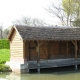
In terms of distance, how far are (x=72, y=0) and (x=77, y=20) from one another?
411 cm

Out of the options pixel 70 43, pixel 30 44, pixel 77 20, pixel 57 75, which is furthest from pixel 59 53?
pixel 77 20

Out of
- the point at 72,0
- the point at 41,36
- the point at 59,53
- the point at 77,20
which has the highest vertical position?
the point at 72,0

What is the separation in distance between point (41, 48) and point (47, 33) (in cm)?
224

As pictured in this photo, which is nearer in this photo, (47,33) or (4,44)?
(47,33)

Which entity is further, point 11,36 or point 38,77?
point 11,36

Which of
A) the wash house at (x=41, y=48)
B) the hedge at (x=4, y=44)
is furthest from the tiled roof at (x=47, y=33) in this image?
the hedge at (x=4, y=44)

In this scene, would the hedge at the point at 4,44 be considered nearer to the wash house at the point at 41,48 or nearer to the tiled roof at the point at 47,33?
the wash house at the point at 41,48

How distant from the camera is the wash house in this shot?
26.7 m

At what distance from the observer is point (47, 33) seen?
92.7ft

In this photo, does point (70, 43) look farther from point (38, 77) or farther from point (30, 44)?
point (38, 77)

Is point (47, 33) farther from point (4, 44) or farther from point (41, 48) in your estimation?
point (4, 44)

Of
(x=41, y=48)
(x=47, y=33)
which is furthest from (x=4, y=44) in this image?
(x=47, y=33)

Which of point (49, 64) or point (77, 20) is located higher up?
point (77, 20)

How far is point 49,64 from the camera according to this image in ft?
90.4
